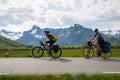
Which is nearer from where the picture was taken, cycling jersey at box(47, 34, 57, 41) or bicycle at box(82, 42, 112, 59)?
bicycle at box(82, 42, 112, 59)

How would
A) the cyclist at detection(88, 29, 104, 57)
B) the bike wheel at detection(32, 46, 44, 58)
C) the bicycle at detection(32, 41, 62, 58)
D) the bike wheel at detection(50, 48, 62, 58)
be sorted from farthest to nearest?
the bike wheel at detection(32, 46, 44, 58) → the bicycle at detection(32, 41, 62, 58) → the bike wheel at detection(50, 48, 62, 58) → the cyclist at detection(88, 29, 104, 57)

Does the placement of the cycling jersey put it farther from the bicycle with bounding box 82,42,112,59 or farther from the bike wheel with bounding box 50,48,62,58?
the bicycle with bounding box 82,42,112,59

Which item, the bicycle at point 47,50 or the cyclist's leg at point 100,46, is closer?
the cyclist's leg at point 100,46

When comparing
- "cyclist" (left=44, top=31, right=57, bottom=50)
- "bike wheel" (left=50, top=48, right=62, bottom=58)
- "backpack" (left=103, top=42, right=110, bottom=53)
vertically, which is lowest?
"bike wheel" (left=50, top=48, right=62, bottom=58)

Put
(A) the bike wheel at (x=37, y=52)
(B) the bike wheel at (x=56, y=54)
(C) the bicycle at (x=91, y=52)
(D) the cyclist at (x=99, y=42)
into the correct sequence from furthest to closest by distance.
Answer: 1. (A) the bike wheel at (x=37, y=52)
2. (B) the bike wheel at (x=56, y=54)
3. (D) the cyclist at (x=99, y=42)
4. (C) the bicycle at (x=91, y=52)

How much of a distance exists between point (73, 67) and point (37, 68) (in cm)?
182

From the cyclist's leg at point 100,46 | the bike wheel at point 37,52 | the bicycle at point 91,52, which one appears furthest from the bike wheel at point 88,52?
the bike wheel at point 37,52

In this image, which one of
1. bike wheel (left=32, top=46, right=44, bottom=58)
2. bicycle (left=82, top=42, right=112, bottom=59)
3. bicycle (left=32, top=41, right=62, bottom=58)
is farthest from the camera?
bike wheel (left=32, top=46, right=44, bottom=58)

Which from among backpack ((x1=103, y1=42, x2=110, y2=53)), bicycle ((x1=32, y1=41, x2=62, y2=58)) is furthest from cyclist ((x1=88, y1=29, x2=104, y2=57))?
bicycle ((x1=32, y1=41, x2=62, y2=58))

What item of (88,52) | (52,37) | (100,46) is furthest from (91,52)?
(52,37)

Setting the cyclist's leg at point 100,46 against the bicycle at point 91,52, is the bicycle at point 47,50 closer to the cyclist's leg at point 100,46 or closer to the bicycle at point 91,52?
the bicycle at point 91,52

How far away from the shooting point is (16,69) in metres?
16.1

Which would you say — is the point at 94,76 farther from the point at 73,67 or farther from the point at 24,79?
the point at 73,67

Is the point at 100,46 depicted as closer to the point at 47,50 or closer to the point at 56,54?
the point at 56,54
